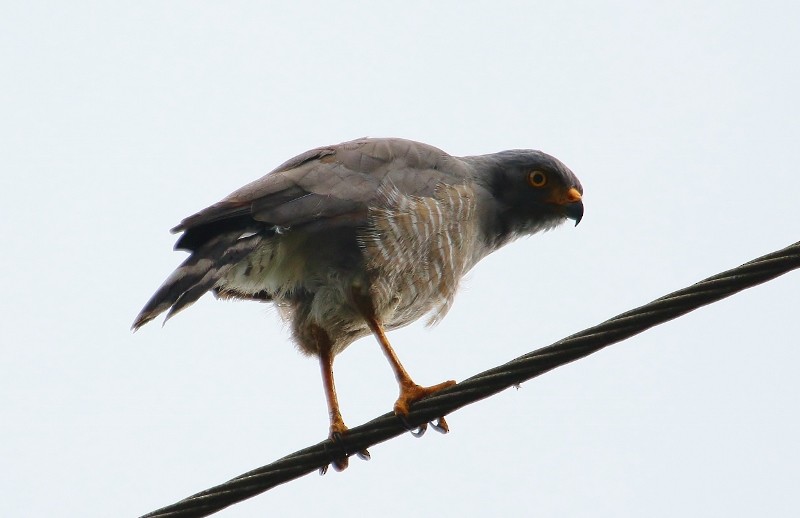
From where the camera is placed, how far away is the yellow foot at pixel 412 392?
17.0ft

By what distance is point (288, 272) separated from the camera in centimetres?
602

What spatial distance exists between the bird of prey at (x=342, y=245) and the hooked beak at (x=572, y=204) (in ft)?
2.38

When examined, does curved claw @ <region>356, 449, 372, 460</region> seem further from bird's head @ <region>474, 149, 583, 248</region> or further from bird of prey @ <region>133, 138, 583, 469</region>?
bird's head @ <region>474, 149, 583, 248</region>

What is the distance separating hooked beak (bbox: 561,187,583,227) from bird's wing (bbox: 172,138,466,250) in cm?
88

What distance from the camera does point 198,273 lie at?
209 inches

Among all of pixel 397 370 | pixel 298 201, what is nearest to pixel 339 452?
pixel 397 370

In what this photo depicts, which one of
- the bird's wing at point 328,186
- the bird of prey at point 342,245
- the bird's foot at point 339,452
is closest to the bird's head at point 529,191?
the bird of prey at point 342,245

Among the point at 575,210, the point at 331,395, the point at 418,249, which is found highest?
the point at 575,210

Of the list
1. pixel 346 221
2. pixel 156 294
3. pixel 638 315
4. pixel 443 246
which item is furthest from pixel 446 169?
pixel 638 315

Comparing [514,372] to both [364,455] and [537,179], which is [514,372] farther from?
[537,179]

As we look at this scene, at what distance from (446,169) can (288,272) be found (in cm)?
135

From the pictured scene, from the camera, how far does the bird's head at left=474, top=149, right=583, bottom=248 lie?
23.4 ft

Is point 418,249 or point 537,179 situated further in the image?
point 537,179

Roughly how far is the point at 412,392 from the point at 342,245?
3.35ft
